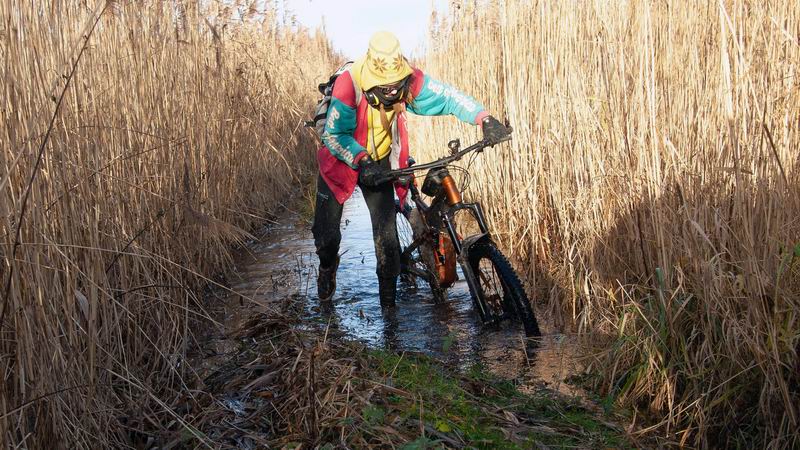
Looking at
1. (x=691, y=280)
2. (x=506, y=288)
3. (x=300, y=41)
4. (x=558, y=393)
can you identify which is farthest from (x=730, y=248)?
(x=300, y=41)

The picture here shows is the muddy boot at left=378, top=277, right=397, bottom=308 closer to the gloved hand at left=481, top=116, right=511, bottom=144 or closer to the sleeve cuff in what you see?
the sleeve cuff

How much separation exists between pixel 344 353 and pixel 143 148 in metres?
1.48

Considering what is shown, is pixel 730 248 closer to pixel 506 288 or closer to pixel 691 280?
pixel 691 280

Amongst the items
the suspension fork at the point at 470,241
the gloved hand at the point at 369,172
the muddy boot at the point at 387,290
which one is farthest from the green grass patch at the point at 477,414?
the muddy boot at the point at 387,290

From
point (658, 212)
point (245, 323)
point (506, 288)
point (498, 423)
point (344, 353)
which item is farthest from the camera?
point (245, 323)

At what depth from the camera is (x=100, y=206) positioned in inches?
124

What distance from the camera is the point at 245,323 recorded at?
455 cm

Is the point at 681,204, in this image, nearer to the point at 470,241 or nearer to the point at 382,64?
the point at 470,241

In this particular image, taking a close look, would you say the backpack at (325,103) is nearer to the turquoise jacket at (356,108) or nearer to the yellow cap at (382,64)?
the turquoise jacket at (356,108)

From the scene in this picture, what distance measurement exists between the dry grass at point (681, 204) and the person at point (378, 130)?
669mm

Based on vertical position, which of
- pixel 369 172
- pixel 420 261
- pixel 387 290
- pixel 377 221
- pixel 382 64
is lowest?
pixel 387 290

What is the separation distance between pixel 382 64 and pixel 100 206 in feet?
5.68

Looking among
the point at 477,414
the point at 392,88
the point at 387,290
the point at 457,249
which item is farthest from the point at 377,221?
the point at 477,414

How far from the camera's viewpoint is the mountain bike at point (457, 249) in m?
4.12
